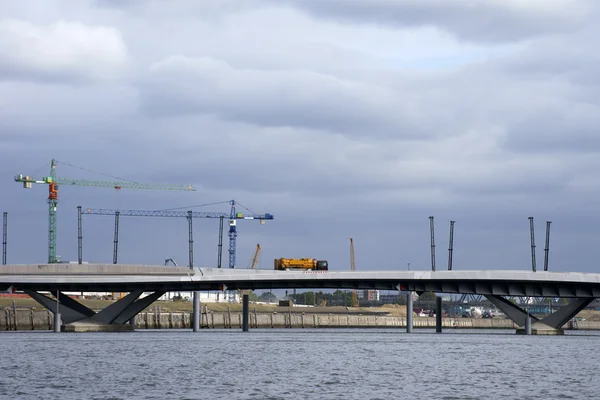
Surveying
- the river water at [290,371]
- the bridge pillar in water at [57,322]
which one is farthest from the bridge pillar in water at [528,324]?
the bridge pillar in water at [57,322]

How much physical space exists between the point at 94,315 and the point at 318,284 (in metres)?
40.5

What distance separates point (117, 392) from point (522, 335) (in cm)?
13250

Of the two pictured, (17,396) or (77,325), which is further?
(77,325)

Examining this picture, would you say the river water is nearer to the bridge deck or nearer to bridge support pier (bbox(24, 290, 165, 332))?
the bridge deck

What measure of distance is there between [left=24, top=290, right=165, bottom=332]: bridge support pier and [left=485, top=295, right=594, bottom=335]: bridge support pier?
59538 mm

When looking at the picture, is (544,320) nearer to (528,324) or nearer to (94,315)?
(528,324)

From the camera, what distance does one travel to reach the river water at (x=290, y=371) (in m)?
73.8

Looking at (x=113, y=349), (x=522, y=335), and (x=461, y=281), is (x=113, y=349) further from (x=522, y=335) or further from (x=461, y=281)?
(x=522, y=335)

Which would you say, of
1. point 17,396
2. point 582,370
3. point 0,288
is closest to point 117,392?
point 17,396

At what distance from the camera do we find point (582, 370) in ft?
325

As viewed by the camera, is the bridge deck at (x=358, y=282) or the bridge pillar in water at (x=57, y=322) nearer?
the bridge deck at (x=358, y=282)

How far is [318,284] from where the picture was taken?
594 ft

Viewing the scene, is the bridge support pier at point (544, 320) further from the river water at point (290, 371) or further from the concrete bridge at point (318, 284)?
the river water at point (290, 371)

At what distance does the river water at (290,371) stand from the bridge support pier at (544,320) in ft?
123
